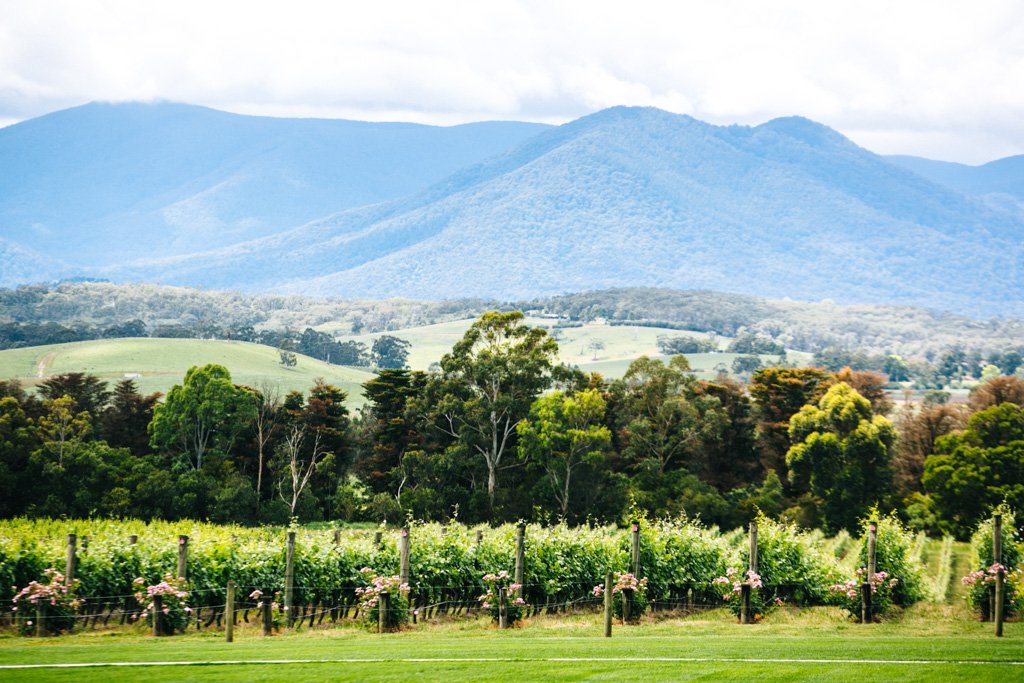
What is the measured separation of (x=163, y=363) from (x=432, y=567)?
9673 centimetres

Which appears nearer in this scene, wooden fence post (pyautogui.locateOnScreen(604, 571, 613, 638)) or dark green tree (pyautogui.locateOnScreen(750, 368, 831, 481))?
wooden fence post (pyautogui.locateOnScreen(604, 571, 613, 638))

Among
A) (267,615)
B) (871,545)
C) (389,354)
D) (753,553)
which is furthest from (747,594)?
(389,354)

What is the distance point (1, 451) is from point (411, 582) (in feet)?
110

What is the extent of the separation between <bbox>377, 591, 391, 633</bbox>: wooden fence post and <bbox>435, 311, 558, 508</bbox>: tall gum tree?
98.2 ft

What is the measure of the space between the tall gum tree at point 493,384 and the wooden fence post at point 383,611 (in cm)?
2993

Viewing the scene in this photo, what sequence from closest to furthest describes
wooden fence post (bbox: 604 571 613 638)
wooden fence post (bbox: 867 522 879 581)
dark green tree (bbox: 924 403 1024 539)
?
1. wooden fence post (bbox: 604 571 613 638)
2. wooden fence post (bbox: 867 522 879 581)
3. dark green tree (bbox: 924 403 1024 539)

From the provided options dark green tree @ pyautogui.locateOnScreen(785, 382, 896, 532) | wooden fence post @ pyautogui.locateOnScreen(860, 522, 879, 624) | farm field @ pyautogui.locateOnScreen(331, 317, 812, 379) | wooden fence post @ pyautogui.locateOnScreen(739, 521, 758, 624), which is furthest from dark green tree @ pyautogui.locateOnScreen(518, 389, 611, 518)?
farm field @ pyautogui.locateOnScreen(331, 317, 812, 379)

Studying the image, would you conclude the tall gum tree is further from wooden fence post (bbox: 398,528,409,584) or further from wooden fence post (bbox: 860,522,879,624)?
wooden fence post (bbox: 398,528,409,584)

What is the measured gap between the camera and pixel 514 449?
5331cm

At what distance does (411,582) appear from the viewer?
23.6 metres

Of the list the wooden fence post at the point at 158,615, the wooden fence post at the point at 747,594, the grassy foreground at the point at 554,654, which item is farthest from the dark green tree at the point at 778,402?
the wooden fence post at the point at 158,615

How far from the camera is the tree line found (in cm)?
5006

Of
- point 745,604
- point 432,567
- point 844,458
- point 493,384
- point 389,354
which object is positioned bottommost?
point 745,604

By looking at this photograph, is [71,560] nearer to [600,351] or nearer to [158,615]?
[158,615]
